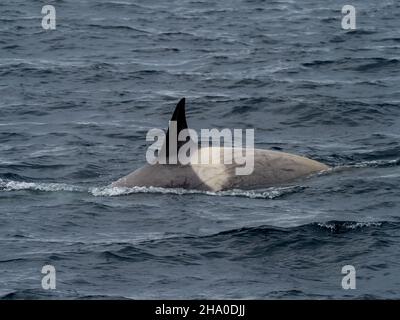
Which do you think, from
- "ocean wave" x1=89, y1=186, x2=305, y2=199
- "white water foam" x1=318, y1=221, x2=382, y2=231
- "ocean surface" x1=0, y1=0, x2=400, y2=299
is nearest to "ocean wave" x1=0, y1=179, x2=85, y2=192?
"ocean surface" x1=0, y1=0, x2=400, y2=299

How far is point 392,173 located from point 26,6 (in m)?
28.1

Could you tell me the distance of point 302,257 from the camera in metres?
17.4

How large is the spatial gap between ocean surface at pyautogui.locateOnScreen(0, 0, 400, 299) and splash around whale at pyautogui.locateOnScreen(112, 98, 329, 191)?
1.10 ft

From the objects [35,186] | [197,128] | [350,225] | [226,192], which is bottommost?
[350,225]

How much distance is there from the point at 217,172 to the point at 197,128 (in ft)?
21.7

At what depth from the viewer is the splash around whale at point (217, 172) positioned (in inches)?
848

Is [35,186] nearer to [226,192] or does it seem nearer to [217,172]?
[217,172]

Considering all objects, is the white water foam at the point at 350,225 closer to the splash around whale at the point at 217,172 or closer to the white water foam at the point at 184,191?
the white water foam at the point at 184,191

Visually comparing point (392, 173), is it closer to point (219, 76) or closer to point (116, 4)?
point (219, 76)

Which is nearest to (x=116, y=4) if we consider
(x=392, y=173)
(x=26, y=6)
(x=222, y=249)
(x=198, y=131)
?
(x=26, y=6)

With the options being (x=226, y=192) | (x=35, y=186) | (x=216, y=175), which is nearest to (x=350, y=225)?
(x=226, y=192)

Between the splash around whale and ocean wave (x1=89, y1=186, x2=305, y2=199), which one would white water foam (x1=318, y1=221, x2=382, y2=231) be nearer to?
ocean wave (x1=89, y1=186, x2=305, y2=199)

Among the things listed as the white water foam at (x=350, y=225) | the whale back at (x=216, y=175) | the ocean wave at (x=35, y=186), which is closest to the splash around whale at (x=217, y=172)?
the whale back at (x=216, y=175)

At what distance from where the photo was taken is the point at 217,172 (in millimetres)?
21750
